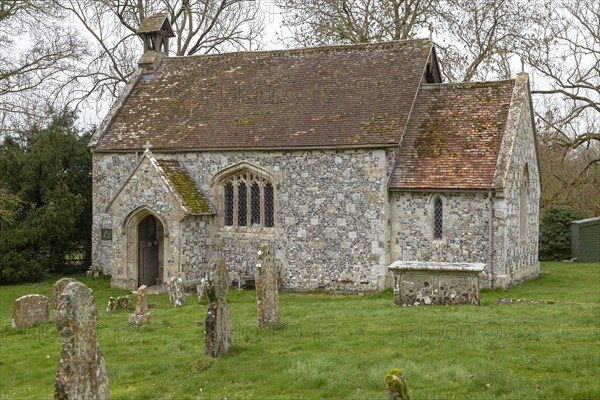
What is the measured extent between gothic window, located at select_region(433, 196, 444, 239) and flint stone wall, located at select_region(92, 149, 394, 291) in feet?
4.75

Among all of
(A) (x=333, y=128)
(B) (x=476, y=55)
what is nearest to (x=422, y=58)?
(A) (x=333, y=128)

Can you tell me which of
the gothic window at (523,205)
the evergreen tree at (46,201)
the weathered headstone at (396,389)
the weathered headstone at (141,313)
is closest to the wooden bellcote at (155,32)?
the evergreen tree at (46,201)

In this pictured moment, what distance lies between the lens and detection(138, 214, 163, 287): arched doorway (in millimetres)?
22891

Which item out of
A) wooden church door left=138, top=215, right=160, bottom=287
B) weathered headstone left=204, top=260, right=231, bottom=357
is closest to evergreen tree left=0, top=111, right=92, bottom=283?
wooden church door left=138, top=215, right=160, bottom=287

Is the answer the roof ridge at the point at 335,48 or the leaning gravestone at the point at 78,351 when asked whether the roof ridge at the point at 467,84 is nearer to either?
the roof ridge at the point at 335,48

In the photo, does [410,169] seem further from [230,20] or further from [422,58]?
[230,20]

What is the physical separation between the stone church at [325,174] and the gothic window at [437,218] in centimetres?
5

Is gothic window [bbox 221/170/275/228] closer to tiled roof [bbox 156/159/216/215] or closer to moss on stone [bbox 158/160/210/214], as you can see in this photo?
tiled roof [bbox 156/159/216/215]

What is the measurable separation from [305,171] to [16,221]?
11055 mm

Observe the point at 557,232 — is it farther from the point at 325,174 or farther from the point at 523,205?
the point at 325,174

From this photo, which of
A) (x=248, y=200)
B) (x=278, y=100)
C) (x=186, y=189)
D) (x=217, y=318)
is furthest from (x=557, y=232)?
(x=217, y=318)

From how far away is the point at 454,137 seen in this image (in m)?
21.0

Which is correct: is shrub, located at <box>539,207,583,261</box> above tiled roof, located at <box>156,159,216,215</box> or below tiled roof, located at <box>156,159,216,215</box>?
below

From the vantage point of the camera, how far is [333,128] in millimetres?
21297
